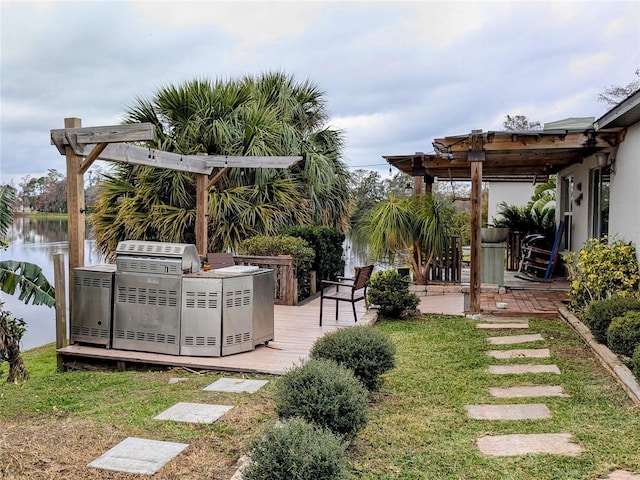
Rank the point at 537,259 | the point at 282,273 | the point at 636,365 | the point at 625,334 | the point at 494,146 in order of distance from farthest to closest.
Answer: the point at 537,259, the point at 282,273, the point at 494,146, the point at 625,334, the point at 636,365

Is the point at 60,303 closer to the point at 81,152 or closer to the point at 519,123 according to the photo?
the point at 81,152

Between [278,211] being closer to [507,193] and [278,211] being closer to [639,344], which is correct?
[639,344]

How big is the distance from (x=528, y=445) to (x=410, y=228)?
20.3 ft

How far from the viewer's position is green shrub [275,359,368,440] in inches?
119

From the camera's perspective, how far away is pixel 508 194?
55.6ft

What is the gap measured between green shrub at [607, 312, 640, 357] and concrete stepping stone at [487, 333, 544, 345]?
1184 mm

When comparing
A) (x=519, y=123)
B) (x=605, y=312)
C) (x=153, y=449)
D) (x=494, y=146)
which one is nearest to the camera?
(x=153, y=449)

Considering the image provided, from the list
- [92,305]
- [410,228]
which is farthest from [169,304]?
[410,228]

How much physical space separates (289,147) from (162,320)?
627cm

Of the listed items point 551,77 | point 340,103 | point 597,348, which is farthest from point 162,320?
point 551,77

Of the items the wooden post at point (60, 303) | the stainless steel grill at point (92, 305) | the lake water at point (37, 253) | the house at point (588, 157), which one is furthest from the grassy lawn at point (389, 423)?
the lake water at point (37, 253)

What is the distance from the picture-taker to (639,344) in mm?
4129

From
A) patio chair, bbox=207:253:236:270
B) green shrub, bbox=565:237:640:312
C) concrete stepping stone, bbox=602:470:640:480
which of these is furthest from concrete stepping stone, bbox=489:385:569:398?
patio chair, bbox=207:253:236:270

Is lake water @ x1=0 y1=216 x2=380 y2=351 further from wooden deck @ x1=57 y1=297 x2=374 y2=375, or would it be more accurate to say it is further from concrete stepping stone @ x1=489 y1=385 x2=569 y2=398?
concrete stepping stone @ x1=489 y1=385 x2=569 y2=398
